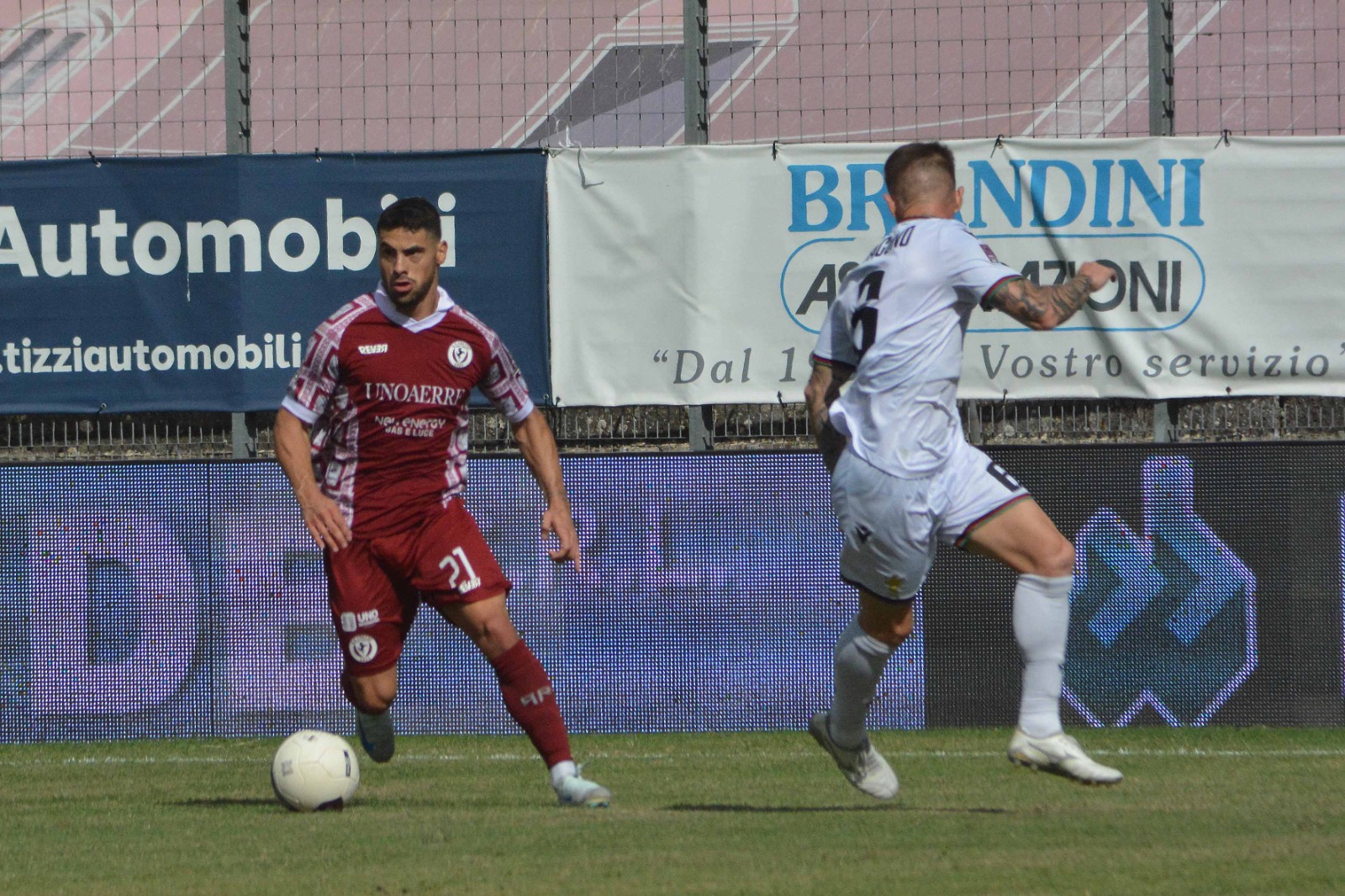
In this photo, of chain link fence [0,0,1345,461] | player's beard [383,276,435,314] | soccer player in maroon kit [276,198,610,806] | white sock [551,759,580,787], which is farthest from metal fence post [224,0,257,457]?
white sock [551,759,580,787]

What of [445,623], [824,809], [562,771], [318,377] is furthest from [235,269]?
[824,809]

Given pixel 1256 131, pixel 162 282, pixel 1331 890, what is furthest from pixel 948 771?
pixel 162 282

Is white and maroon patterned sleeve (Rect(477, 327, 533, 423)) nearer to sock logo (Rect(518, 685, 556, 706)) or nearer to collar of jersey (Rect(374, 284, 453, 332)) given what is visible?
collar of jersey (Rect(374, 284, 453, 332))

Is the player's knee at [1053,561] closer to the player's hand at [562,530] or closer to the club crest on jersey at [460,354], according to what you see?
the player's hand at [562,530]

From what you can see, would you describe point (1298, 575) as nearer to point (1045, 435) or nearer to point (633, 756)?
point (1045, 435)

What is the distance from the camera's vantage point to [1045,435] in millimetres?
9477

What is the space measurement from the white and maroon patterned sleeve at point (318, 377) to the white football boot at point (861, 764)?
2.02m

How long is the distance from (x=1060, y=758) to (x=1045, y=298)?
137 centimetres

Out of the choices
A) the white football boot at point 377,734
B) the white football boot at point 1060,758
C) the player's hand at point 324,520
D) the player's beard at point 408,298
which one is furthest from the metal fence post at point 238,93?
the white football boot at point 1060,758

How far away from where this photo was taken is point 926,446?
5637mm

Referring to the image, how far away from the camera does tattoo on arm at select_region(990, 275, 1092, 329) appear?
5.45 meters

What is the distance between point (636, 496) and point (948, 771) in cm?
244

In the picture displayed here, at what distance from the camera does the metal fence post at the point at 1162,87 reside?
9383mm

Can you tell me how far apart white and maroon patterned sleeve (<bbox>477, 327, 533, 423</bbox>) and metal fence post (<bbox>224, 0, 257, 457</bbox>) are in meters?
3.41
